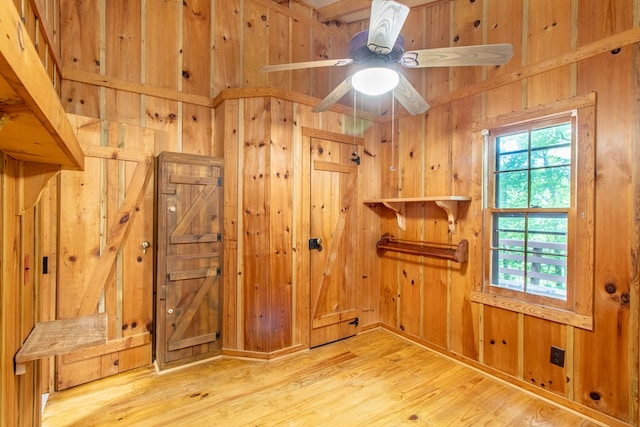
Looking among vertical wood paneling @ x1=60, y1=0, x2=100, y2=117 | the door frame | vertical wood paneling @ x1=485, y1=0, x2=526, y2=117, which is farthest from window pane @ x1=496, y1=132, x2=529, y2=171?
vertical wood paneling @ x1=60, y1=0, x2=100, y2=117

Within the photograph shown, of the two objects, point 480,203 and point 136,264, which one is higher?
point 480,203

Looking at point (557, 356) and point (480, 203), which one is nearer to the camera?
point (557, 356)

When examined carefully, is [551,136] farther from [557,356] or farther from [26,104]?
[26,104]

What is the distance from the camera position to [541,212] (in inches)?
91.0

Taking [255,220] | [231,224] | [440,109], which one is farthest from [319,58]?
[231,224]

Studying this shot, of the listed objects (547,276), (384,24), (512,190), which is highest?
(384,24)

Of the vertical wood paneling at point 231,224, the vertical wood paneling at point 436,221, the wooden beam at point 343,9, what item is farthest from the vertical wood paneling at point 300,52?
the vertical wood paneling at point 436,221

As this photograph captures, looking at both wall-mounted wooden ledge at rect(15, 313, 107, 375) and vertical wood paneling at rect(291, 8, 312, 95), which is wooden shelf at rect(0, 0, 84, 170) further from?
vertical wood paneling at rect(291, 8, 312, 95)

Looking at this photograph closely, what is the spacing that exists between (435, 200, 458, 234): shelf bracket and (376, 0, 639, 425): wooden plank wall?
0.07 meters

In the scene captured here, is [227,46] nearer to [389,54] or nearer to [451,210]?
[389,54]

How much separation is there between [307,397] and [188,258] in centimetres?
155

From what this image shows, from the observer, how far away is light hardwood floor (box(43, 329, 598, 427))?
79.2 inches

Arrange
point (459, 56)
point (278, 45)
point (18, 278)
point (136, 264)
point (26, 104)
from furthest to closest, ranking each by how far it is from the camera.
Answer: point (278, 45) < point (136, 264) < point (459, 56) < point (18, 278) < point (26, 104)

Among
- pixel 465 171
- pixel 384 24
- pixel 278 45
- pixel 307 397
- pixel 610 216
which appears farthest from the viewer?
pixel 278 45
